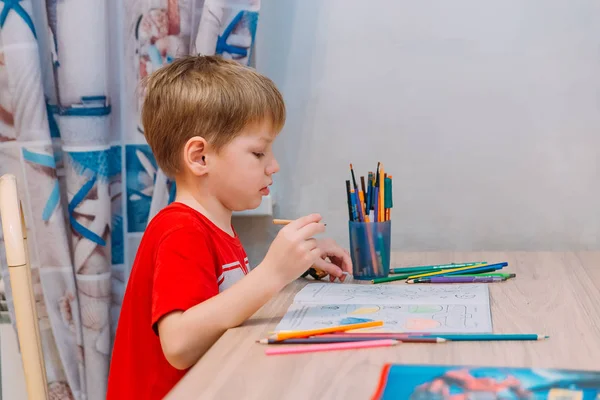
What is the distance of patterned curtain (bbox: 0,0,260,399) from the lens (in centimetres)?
122

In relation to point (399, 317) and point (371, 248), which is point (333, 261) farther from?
point (399, 317)

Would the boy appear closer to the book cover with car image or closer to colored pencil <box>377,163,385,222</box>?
colored pencil <box>377,163,385,222</box>

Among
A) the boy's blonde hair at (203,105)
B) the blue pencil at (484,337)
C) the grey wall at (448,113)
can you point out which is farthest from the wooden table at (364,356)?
the grey wall at (448,113)

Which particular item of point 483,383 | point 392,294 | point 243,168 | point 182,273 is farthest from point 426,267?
point 483,383

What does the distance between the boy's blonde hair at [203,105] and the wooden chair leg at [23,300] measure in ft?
0.80

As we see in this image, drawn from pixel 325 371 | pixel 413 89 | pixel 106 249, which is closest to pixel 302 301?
pixel 325 371

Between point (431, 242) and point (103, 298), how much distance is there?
60 centimetres

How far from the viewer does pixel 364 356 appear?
0.65 meters

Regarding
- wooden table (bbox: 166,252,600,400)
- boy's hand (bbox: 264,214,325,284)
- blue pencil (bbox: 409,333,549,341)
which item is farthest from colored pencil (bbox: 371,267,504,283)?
blue pencil (bbox: 409,333,549,341)

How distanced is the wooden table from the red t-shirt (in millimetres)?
78

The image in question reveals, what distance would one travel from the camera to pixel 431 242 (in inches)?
54.7

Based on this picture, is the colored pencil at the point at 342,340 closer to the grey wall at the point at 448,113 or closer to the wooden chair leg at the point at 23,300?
the wooden chair leg at the point at 23,300

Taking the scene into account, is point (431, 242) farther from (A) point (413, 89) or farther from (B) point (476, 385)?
(B) point (476, 385)

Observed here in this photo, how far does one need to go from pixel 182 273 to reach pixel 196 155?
0.66 ft
